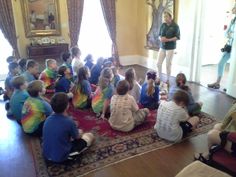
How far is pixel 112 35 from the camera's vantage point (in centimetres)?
691

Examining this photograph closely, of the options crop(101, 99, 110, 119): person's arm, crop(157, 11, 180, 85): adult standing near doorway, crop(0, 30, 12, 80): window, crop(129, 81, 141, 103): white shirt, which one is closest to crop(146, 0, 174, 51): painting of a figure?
crop(157, 11, 180, 85): adult standing near doorway

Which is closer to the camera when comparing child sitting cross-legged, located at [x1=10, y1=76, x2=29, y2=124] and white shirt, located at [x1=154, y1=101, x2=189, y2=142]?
white shirt, located at [x1=154, y1=101, x2=189, y2=142]

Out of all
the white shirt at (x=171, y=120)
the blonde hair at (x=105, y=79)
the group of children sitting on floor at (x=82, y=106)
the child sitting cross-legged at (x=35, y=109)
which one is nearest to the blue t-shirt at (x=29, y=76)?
the group of children sitting on floor at (x=82, y=106)

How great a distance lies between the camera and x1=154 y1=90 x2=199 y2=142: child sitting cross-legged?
9.00ft

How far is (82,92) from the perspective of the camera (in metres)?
3.86

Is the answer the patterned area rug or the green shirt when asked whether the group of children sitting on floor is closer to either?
the patterned area rug

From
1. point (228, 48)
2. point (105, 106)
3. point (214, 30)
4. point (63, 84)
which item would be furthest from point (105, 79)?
point (214, 30)

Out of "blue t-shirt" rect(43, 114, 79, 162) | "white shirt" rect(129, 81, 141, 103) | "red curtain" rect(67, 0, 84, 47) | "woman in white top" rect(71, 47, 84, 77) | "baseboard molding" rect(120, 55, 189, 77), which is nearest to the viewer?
"blue t-shirt" rect(43, 114, 79, 162)

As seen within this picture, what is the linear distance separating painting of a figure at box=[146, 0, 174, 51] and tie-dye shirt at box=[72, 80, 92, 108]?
3220 mm

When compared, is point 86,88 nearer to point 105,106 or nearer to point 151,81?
point 105,106

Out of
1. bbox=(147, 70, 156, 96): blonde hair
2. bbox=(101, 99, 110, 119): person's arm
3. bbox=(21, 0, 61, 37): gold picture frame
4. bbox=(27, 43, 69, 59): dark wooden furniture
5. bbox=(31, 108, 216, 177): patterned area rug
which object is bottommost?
bbox=(31, 108, 216, 177): patterned area rug

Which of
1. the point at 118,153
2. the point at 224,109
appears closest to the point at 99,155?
the point at 118,153

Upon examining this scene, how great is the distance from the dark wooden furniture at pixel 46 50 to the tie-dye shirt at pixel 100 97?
2867 millimetres

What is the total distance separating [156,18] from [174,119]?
423 centimetres
